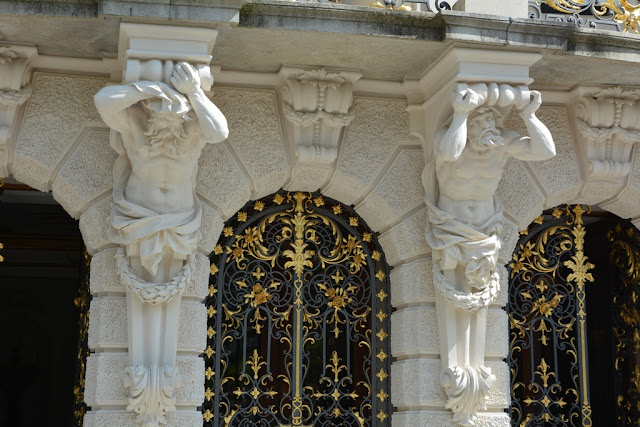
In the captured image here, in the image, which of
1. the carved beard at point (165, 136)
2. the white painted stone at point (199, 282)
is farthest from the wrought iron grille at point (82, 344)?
the carved beard at point (165, 136)

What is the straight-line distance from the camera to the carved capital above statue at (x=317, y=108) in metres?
8.17

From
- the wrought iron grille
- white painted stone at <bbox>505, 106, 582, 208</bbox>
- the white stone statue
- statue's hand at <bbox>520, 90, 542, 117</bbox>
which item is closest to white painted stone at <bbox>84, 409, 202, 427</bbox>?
the wrought iron grille

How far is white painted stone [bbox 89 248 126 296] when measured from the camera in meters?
7.80

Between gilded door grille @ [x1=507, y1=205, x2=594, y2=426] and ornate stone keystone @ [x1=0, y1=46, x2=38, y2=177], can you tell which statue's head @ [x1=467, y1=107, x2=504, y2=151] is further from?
ornate stone keystone @ [x1=0, y1=46, x2=38, y2=177]

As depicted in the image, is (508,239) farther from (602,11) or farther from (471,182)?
(602,11)

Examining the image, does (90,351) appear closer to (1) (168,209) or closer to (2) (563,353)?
(1) (168,209)

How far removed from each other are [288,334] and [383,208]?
129 cm

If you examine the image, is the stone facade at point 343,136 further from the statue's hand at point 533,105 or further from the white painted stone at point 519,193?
the statue's hand at point 533,105

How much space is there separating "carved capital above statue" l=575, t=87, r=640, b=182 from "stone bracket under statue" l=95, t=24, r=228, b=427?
3187 millimetres

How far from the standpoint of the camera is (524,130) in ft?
28.6

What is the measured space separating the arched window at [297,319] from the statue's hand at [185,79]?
1.71 meters

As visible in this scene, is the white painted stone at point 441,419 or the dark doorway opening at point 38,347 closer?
the white painted stone at point 441,419

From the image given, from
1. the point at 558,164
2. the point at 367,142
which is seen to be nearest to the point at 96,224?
the point at 367,142

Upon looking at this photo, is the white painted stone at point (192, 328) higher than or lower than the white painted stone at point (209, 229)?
lower
